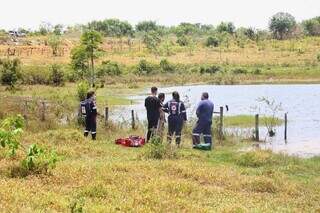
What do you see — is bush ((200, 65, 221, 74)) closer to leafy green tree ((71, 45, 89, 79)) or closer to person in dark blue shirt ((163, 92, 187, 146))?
leafy green tree ((71, 45, 89, 79))

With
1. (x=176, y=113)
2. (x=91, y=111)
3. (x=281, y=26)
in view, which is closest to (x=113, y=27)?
(x=281, y=26)

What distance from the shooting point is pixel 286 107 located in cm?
3569

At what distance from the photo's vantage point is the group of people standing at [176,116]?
1844 centimetres

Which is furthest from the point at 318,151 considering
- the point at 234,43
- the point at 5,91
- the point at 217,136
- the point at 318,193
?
the point at 234,43

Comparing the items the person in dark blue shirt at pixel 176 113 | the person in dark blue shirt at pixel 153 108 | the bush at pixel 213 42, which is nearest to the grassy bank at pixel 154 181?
the person in dark blue shirt at pixel 176 113

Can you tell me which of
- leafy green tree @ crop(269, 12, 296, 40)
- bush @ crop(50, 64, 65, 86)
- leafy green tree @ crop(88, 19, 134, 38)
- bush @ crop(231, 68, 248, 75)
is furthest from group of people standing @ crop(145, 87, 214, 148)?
leafy green tree @ crop(88, 19, 134, 38)

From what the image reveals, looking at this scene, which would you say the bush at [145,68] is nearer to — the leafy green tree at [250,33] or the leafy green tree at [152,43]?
the leafy green tree at [152,43]

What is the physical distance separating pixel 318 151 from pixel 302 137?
3.95 metres

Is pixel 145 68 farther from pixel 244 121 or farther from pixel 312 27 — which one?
pixel 312 27

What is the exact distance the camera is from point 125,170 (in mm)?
13195

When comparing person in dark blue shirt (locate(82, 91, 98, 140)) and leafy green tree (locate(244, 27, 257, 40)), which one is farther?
leafy green tree (locate(244, 27, 257, 40))

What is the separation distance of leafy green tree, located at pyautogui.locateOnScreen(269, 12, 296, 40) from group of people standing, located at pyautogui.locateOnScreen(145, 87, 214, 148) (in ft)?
324

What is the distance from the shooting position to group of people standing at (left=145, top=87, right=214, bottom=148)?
1844 cm

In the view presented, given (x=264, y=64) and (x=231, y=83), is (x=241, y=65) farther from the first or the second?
(x=231, y=83)
